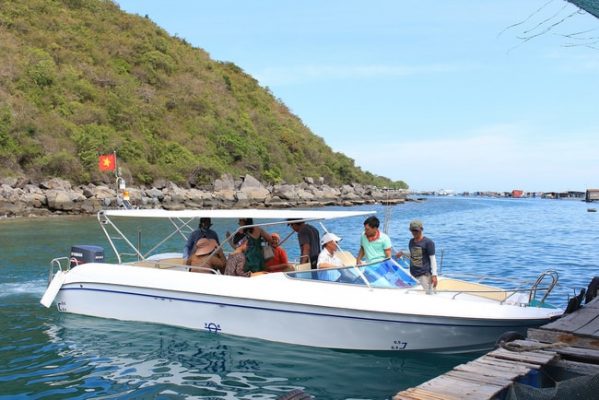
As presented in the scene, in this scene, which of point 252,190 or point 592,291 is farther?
point 252,190

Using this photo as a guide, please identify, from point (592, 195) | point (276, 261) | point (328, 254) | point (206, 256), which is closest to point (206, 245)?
point (206, 256)

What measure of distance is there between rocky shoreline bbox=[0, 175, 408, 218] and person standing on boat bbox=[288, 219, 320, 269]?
44.7 ft

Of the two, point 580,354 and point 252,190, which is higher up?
point 252,190

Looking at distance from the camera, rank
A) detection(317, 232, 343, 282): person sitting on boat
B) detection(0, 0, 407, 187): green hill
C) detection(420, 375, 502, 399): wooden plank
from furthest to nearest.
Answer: detection(0, 0, 407, 187): green hill → detection(317, 232, 343, 282): person sitting on boat → detection(420, 375, 502, 399): wooden plank

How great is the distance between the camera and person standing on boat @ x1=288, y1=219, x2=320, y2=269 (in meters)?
9.85

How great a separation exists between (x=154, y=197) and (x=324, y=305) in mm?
40111

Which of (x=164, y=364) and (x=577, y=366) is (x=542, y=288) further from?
(x=164, y=364)

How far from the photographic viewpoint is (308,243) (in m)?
9.87

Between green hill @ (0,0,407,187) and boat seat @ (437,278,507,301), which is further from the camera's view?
green hill @ (0,0,407,187)

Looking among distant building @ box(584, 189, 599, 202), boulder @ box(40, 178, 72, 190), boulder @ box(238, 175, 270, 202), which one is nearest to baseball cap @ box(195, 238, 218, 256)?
boulder @ box(40, 178, 72, 190)

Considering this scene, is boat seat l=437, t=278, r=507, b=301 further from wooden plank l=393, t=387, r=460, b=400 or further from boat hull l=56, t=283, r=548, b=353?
wooden plank l=393, t=387, r=460, b=400

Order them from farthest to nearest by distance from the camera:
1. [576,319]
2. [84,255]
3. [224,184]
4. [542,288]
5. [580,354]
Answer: [224,184]
[84,255]
[542,288]
[576,319]
[580,354]

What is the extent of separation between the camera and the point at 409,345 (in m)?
8.23

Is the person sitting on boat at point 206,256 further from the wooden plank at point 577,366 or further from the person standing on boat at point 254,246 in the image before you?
the wooden plank at point 577,366
